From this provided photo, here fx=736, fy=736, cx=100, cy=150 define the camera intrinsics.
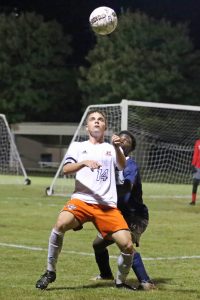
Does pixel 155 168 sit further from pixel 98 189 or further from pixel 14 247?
pixel 98 189

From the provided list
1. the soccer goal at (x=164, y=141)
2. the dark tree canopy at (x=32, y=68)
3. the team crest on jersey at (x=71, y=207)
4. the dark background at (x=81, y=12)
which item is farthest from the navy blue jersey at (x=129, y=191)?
the dark background at (x=81, y=12)

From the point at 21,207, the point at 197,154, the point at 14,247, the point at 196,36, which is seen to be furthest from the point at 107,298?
the point at 196,36

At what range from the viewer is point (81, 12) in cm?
5569

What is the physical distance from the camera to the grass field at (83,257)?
8.23 metres

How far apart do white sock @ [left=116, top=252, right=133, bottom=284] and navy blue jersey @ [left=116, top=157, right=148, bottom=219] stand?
2.16 feet

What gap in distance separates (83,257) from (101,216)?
3.05 meters

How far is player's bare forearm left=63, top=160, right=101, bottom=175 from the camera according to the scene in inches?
306

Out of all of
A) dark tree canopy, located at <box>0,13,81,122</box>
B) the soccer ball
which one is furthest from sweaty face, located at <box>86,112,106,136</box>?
dark tree canopy, located at <box>0,13,81,122</box>

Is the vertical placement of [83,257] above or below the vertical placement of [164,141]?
above

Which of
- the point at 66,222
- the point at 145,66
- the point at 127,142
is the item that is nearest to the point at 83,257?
the point at 127,142

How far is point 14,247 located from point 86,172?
4.04 m

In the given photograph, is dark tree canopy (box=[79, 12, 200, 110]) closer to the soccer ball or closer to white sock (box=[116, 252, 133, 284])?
the soccer ball

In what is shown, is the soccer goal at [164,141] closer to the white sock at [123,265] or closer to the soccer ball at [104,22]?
the soccer ball at [104,22]

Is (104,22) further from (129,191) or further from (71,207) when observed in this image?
(71,207)
